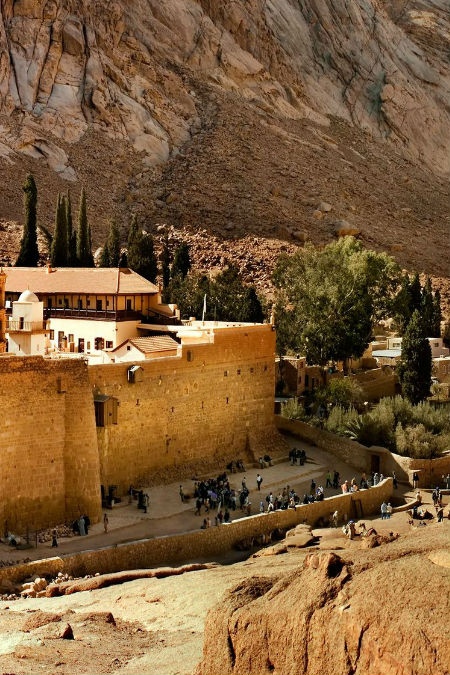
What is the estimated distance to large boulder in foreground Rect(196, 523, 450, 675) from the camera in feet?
37.1

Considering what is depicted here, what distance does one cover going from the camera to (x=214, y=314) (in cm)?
4166

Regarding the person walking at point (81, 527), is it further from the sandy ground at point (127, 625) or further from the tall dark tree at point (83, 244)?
the tall dark tree at point (83, 244)

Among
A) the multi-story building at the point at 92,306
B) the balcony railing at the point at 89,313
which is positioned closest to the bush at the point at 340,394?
the multi-story building at the point at 92,306

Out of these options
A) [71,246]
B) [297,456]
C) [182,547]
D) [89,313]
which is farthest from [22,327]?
[71,246]

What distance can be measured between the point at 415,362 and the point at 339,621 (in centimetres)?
2636

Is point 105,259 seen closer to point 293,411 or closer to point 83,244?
Answer: point 83,244

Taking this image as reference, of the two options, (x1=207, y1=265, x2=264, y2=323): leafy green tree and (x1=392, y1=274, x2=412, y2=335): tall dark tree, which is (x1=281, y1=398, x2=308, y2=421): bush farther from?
(x1=392, y1=274, x2=412, y2=335): tall dark tree

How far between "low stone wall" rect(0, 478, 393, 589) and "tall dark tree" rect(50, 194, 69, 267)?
20.1 meters

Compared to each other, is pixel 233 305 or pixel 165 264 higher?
pixel 165 264

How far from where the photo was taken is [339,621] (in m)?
12.0

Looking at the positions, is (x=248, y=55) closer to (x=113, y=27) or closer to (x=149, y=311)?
(x=113, y=27)

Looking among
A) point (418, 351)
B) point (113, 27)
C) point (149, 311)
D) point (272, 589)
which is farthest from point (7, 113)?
point (272, 589)

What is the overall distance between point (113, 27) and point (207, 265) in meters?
23.6

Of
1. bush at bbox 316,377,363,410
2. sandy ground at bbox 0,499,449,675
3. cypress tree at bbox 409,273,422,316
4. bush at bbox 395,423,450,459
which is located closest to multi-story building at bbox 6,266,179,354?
bush at bbox 316,377,363,410
